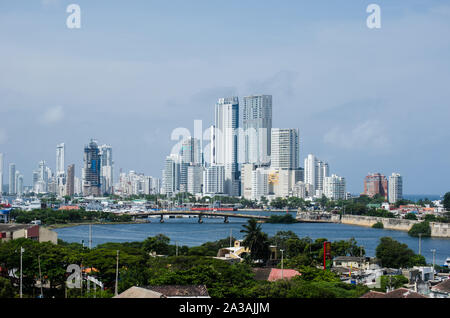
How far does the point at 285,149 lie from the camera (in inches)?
1549

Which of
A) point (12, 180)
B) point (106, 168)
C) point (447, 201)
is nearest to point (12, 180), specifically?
point (12, 180)

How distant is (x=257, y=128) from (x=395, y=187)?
1199cm

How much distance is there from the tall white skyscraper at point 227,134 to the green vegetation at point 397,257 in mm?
31751

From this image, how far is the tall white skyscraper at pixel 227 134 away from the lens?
41.5m

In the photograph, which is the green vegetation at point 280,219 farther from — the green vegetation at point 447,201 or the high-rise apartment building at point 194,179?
the high-rise apartment building at point 194,179

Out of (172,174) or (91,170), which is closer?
(91,170)

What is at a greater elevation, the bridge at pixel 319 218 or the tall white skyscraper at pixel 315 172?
the tall white skyscraper at pixel 315 172

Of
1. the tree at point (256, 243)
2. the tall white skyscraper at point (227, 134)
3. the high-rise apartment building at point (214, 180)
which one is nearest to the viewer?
the tree at point (256, 243)

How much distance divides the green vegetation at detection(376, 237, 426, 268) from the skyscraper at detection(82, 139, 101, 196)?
98.2 feet

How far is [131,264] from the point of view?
19.5ft

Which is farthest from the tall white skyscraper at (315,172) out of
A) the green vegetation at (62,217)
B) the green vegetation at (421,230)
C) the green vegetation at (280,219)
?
the green vegetation at (421,230)

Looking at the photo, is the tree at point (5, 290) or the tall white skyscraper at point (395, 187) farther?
the tall white skyscraper at point (395, 187)

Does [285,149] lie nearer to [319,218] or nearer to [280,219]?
[319,218]

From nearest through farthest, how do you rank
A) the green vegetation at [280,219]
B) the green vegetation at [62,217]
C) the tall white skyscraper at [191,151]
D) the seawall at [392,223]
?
1. the seawall at [392,223]
2. the green vegetation at [62,217]
3. the green vegetation at [280,219]
4. the tall white skyscraper at [191,151]
